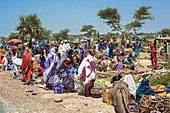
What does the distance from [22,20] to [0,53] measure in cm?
1645

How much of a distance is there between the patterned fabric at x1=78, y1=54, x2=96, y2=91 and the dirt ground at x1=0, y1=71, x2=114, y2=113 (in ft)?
1.63

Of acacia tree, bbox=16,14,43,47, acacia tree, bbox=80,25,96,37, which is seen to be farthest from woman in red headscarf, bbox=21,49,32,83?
acacia tree, bbox=80,25,96,37

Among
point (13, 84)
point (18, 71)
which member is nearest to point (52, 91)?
point (13, 84)

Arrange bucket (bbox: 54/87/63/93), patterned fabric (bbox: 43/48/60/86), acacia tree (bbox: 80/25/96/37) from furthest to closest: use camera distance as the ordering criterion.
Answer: acacia tree (bbox: 80/25/96/37), patterned fabric (bbox: 43/48/60/86), bucket (bbox: 54/87/63/93)

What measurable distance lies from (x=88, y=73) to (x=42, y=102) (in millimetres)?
1909

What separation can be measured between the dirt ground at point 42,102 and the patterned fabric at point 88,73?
0.50 m

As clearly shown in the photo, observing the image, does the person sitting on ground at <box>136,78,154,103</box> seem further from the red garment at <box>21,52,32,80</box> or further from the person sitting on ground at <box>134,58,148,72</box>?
the person sitting on ground at <box>134,58,148,72</box>

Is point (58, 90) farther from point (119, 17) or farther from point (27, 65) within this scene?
point (119, 17)

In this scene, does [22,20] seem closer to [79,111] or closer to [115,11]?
[115,11]

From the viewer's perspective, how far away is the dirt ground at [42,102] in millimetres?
9299

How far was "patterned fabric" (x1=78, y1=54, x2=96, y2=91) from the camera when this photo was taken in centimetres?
1111

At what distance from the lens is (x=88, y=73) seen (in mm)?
11133

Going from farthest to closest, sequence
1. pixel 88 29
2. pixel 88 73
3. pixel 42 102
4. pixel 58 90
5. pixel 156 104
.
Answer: pixel 88 29 < pixel 58 90 < pixel 88 73 < pixel 42 102 < pixel 156 104

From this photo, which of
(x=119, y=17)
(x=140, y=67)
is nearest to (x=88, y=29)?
(x=119, y=17)
